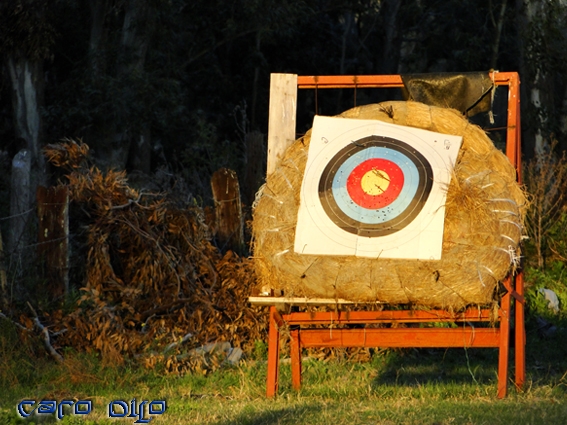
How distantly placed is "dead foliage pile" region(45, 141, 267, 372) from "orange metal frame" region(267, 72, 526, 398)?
2238 mm

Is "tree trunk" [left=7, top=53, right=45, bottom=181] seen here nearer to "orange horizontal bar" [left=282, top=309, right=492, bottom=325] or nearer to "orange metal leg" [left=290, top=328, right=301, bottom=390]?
"orange metal leg" [left=290, top=328, right=301, bottom=390]

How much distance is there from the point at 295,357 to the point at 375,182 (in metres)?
1.46

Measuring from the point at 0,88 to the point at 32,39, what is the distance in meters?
2.44

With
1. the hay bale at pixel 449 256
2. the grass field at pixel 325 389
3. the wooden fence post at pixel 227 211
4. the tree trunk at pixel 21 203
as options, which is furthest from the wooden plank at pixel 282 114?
the tree trunk at pixel 21 203

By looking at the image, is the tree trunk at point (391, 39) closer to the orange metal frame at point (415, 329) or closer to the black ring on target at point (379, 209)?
the orange metal frame at point (415, 329)

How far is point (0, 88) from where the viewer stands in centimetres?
2170

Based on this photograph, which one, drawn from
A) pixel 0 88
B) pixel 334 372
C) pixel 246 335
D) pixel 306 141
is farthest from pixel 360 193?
pixel 0 88

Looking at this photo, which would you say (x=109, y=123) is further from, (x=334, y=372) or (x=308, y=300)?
(x=308, y=300)

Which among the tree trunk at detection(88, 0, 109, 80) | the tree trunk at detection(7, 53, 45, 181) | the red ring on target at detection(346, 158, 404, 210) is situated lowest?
the red ring on target at detection(346, 158, 404, 210)

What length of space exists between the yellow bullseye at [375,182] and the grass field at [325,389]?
4.75 feet

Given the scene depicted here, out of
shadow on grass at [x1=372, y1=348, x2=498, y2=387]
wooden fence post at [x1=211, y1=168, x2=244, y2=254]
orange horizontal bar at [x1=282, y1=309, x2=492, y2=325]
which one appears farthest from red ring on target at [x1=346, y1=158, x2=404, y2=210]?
wooden fence post at [x1=211, y1=168, x2=244, y2=254]

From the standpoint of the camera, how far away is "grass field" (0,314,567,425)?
655 cm

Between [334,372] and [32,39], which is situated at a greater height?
[32,39]

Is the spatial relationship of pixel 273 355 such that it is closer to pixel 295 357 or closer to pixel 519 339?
pixel 295 357
